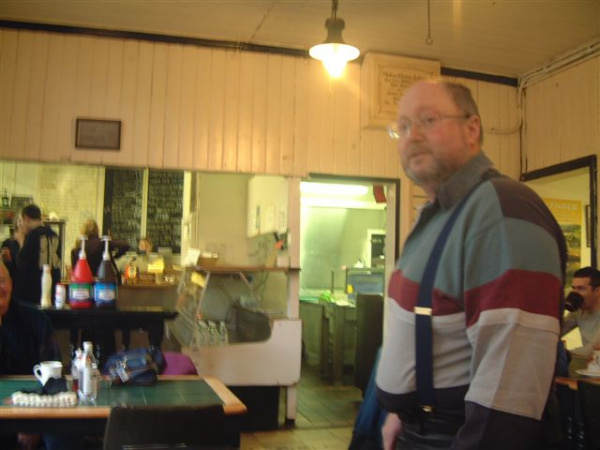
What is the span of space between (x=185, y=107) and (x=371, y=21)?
157cm

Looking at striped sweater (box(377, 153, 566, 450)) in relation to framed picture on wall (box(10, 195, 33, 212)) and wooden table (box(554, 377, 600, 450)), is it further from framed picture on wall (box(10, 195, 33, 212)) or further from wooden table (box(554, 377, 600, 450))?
framed picture on wall (box(10, 195, 33, 212))

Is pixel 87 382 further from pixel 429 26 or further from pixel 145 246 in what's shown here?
pixel 429 26

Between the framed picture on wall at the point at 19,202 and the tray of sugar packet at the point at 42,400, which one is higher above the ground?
the framed picture on wall at the point at 19,202

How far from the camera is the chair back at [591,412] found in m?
2.49

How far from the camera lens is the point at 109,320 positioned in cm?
363

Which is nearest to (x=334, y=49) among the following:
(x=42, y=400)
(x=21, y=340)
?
(x=21, y=340)

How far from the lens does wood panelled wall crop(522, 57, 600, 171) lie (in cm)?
482

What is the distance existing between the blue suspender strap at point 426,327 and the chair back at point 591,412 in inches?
61.1

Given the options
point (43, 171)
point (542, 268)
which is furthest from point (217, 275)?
point (542, 268)

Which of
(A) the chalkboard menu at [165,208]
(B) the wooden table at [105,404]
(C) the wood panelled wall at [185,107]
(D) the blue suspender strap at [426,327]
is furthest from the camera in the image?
(A) the chalkboard menu at [165,208]

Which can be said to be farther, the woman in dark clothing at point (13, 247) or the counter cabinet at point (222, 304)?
the counter cabinet at point (222, 304)

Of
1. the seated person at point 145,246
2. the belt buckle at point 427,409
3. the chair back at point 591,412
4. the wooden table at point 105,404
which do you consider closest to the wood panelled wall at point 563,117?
the chair back at point 591,412

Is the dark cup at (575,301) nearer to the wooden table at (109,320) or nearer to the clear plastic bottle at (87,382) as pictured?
the wooden table at (109,320)

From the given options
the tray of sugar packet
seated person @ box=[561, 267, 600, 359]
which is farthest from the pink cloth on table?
seated person @ box=[561, 267, 600, 359]
